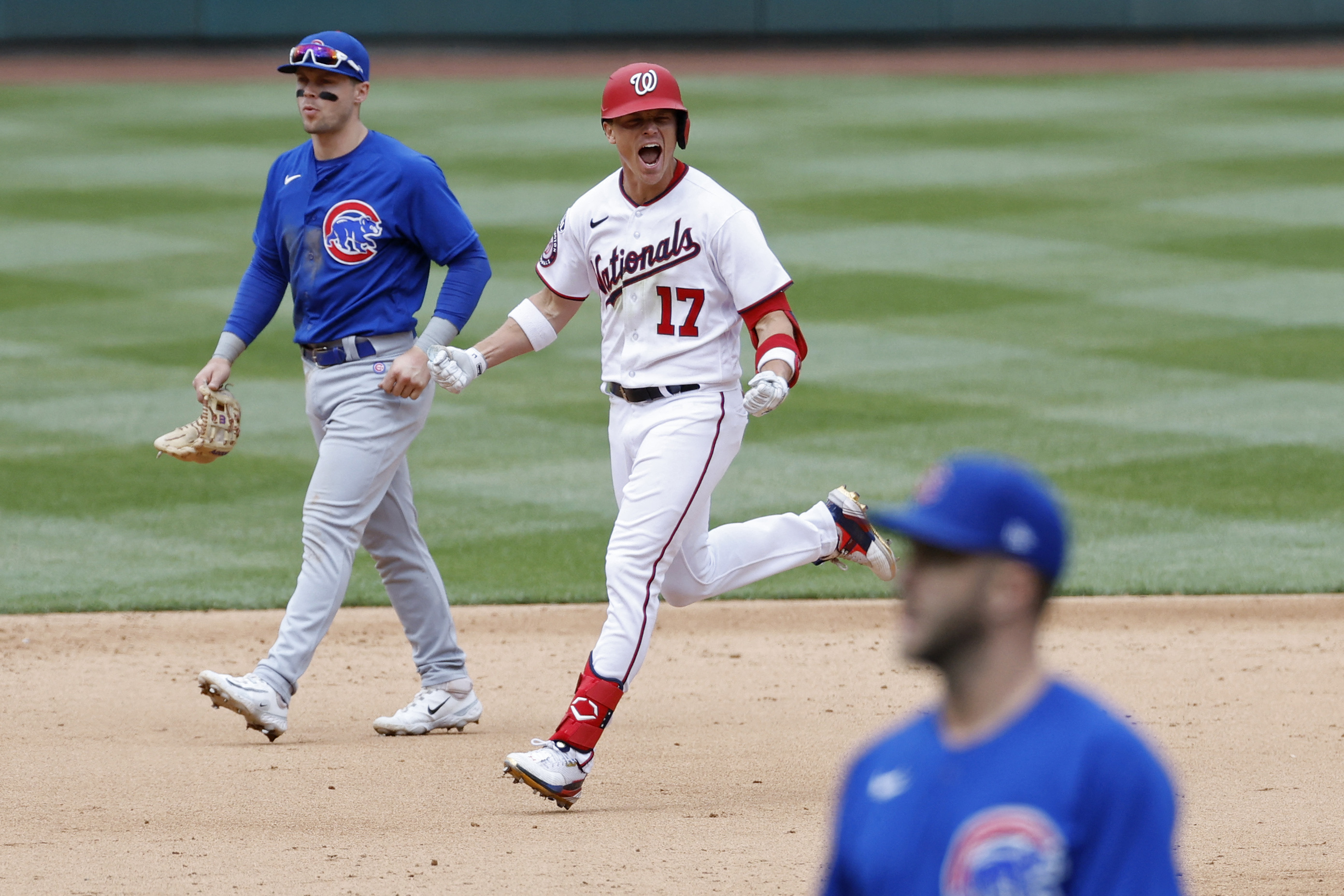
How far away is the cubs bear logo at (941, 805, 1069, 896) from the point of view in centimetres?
216

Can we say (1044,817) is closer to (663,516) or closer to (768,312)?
(663,516)

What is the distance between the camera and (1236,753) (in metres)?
6.25

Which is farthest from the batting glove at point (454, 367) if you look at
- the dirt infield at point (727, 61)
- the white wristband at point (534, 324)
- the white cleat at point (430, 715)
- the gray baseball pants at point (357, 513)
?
the dirt infield at point (727, 61)

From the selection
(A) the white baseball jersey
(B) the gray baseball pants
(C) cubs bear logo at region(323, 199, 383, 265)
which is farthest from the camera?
(C) cubs bear logo at region(323, 199, 383, 265)

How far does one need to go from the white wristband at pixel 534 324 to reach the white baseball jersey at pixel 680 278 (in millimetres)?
365

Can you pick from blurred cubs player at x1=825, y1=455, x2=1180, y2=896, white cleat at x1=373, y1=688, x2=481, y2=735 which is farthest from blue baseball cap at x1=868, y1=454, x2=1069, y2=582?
white cleat at x1=373, y1=688, x2=481, y2=735

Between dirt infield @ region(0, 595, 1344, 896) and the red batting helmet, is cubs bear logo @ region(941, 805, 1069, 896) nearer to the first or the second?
dirt infield @ region(0, 595, 1344, 896)

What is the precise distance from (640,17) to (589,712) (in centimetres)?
2521

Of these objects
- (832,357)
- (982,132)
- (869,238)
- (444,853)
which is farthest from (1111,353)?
(982,132)

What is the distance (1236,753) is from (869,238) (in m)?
12.1

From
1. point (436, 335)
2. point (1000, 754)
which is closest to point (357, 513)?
point (436, 335)

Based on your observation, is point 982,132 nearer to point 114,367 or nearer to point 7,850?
point 114,367

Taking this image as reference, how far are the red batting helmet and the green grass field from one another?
3.27 metres

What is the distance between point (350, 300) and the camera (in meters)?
6.29
